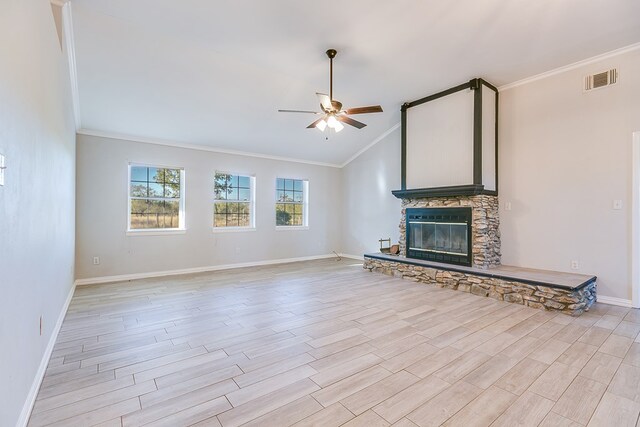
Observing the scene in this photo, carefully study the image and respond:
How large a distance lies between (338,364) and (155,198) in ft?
16.3

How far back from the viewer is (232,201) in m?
6.67

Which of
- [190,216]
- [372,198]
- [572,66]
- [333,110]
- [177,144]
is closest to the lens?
[333,110]

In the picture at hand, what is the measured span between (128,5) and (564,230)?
6.11 metres

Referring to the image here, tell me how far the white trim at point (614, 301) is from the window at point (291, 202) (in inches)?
222

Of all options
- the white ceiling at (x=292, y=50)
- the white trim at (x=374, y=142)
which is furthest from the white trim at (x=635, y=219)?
the white trim at (x=374, y=142)

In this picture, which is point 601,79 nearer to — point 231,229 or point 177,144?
point 231,229

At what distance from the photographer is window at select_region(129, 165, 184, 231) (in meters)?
5.60

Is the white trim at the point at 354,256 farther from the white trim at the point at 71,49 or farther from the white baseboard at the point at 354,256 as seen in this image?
the white trim at the point at 71,49

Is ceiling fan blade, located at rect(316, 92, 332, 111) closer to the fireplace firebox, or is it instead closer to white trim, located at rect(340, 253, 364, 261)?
the fireplace firebox

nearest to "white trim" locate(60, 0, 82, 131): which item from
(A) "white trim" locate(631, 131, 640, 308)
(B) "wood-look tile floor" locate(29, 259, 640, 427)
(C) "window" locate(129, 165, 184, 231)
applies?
(C) "window" locate(129, 165, 184, 231)

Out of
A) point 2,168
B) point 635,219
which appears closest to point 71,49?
point 2,168

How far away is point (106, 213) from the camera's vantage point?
17.1 ft

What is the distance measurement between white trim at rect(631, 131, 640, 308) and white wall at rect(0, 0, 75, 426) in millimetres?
5876

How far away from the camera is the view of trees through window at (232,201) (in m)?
6.47
